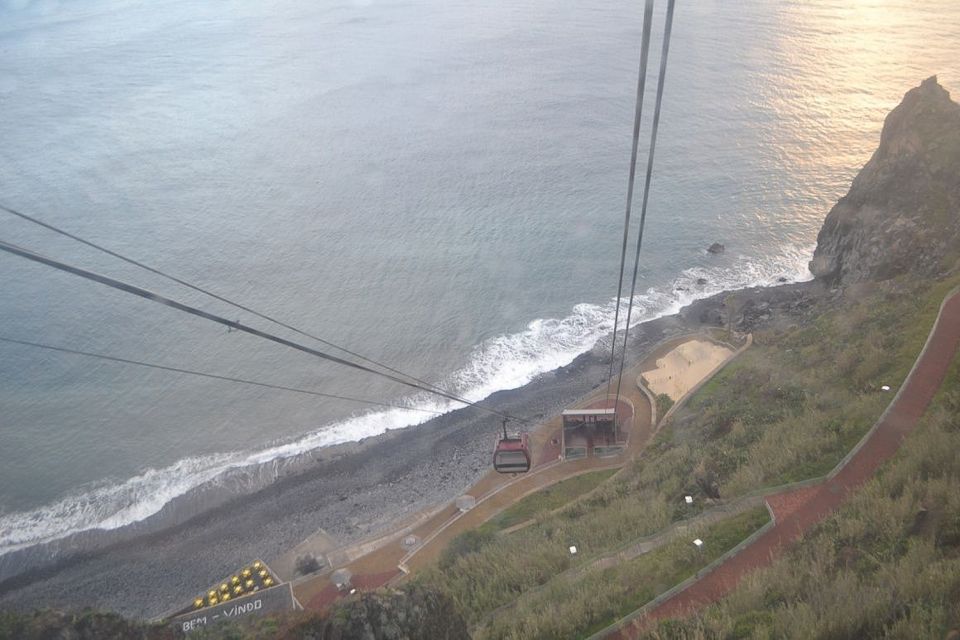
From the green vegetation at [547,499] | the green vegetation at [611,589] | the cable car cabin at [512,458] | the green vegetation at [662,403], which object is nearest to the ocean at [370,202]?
the green vegetation at [662,403]

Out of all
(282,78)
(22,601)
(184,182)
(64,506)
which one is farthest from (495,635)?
(282,78)

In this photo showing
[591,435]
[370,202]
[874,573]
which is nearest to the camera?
[874,573]

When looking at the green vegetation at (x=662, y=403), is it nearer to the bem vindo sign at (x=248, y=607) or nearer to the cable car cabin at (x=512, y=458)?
the cable car cabin at (x=512, y=458)

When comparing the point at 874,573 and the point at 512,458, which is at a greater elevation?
the point at 874,573

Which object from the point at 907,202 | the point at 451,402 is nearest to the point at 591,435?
the point at 451,402

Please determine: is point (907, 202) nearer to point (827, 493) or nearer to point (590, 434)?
point (590, 434)

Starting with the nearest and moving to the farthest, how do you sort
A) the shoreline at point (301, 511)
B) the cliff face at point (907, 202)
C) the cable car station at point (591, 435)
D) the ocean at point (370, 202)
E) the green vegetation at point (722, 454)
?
the green vegetation at point (722, 454) → the cable car station at point (591, 435) → the shoreline at point (301, 511) → the cliff face at point (907, 202) → the ocean at point (370, 202)

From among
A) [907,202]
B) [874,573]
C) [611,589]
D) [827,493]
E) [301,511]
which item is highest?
[907,202]

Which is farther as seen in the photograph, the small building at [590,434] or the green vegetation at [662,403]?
the green vegetation at [662,403]
